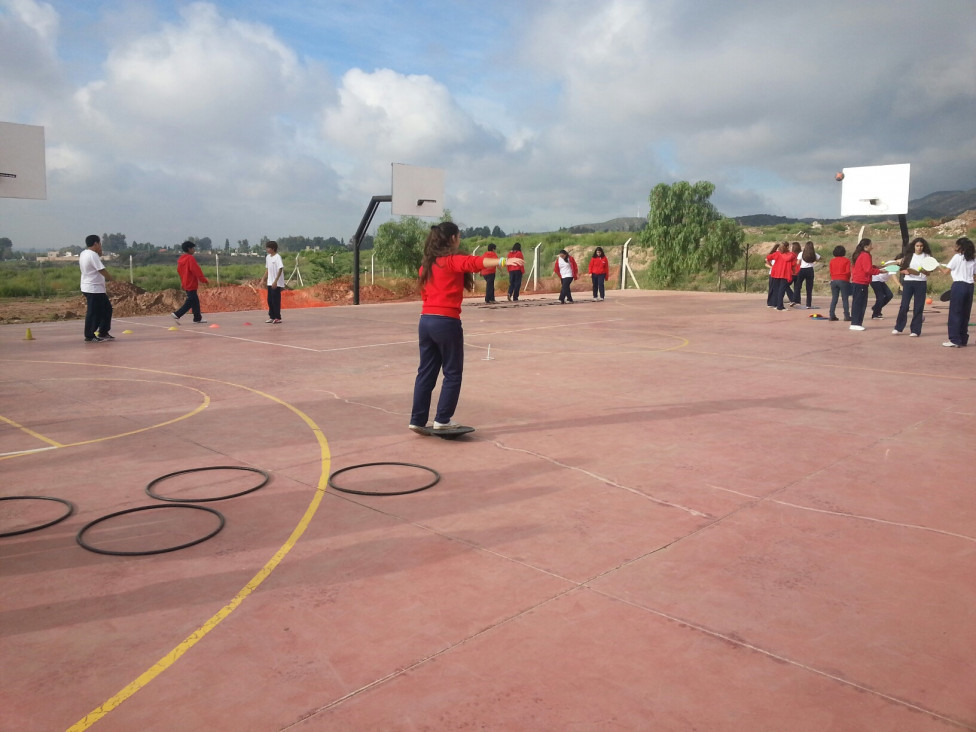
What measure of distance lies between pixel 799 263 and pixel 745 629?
19.5m

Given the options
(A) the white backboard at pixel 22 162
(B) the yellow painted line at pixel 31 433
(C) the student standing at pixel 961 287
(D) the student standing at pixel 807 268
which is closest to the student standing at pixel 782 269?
(D) the student standing at pixel 807 268

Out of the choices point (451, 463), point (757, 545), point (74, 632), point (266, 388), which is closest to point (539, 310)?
point (266, 388)

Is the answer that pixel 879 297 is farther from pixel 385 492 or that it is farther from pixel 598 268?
pixel 385 492

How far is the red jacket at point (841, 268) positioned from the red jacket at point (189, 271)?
14278 millimetres

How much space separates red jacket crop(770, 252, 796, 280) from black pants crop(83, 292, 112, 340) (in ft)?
54.5

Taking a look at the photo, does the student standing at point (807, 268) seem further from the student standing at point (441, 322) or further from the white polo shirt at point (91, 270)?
the white polo shirt at point (91, 270)

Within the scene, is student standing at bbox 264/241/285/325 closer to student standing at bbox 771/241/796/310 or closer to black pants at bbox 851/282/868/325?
black pants at bbox 851/282/868/325

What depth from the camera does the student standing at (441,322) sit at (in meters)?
6.89

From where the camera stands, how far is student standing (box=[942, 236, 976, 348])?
42.3 ft

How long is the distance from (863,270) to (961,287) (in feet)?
9.41

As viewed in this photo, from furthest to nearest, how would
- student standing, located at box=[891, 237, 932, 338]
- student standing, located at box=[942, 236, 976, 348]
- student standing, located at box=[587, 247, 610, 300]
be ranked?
student standing, located at box=[587, 247, 610, 300] < student standing, located at box=[891, 237, 932, 338] < student standing, located at box=[942, 236, 976, 348]

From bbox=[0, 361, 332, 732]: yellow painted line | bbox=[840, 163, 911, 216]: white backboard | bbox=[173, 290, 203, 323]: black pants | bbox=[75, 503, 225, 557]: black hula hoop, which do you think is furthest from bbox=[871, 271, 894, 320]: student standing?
bbox=[75, 503, 225, 557]: black hula hoop

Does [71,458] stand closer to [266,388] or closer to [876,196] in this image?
[266,388]

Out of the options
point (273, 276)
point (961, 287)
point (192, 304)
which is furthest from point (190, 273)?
point (961, 287)
